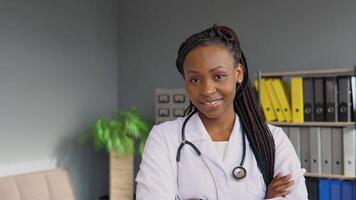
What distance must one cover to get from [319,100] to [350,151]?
392 mm

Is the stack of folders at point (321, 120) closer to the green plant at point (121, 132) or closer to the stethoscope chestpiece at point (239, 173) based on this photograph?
the green plant at point (121, 132)

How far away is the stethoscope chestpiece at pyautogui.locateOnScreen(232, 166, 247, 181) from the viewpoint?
108 centimetres

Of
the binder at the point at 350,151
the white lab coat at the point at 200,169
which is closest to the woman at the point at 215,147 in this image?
the white lab coat at the point at 200,169

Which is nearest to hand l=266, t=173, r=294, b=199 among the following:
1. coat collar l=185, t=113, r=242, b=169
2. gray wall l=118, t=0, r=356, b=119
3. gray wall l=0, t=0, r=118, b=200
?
coat collar l=185, t=113, r=242, b=169

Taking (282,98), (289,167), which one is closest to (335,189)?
(282,98)

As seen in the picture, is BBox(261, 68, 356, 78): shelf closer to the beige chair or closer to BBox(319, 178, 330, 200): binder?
BBox(319, 178, 330, 200): binder

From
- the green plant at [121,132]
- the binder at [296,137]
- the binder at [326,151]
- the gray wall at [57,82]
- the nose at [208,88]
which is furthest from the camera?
the green plant at [121,132]

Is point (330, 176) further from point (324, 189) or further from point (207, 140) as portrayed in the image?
point (207, 140)

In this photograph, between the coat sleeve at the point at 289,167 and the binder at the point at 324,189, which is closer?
the coat sleeve at the point at 289,167

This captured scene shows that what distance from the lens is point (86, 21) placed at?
3.86 meters

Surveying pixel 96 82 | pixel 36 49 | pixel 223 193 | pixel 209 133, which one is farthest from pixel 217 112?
pixel 96 82

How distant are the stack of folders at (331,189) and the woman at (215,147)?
181 cm

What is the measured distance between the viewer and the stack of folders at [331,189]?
2.78 meters

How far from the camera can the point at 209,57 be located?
1.10 metres
